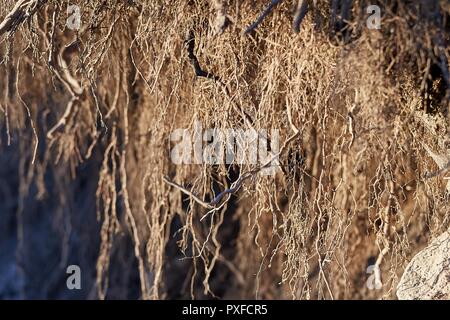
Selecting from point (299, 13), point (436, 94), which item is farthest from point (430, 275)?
point (299, 13)

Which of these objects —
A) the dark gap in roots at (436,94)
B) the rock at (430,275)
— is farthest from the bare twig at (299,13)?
the rock at (430,275)

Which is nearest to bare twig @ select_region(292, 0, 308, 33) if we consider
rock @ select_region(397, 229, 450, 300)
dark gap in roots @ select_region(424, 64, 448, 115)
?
dark gap in roots @ select_region(424, 64, 448, 115)

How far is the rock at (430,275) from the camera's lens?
1.78 meters

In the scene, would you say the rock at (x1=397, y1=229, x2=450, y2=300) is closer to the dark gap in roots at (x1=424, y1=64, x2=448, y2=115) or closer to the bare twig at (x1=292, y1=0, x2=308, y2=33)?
the dark gap in roots at (x1=424, y1=64, x2=448, y2=115)

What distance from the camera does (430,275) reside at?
1.80 m

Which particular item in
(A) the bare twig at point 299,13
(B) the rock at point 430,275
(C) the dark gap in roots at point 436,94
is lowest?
(B) the rock at point 430,275

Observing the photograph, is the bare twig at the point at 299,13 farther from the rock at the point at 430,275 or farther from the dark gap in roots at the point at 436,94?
the rock at the point at 430,275

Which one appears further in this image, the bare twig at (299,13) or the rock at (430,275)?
the rock at (430,275)

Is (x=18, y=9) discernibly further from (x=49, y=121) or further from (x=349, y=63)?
(x=49, y=121)

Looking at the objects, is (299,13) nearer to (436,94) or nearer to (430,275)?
(436,94)

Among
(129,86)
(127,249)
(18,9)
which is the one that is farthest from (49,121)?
(18,9)

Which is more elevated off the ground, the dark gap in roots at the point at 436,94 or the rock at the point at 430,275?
the dark gap in roots at the point at 436,94

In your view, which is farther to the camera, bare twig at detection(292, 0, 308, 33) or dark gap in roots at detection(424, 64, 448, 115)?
dark gap in roots at detection(424, 64, 448, 115)

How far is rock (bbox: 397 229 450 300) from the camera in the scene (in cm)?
178
